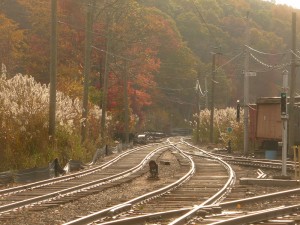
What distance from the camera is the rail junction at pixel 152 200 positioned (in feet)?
37.7

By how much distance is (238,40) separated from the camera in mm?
112688

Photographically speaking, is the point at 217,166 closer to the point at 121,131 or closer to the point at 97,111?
the point at 97,111

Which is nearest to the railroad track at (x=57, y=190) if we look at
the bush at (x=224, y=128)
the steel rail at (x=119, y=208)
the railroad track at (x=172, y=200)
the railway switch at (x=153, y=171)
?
the railway switch at (x=153, y=171)

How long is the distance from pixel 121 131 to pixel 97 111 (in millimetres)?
12847

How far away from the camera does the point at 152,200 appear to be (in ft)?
48.5

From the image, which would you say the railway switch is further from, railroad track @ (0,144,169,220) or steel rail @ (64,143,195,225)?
steel rail @ (64,143,195,225)

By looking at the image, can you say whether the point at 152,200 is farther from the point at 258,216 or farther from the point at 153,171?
the point at 153,171

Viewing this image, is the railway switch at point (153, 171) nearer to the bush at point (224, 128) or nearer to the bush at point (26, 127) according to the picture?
the bush at point (26, 127)

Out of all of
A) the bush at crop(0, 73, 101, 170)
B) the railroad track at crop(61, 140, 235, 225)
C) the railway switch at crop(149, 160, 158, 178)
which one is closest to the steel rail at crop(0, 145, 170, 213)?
the railway switch at crop(149, 160, 158, 178)

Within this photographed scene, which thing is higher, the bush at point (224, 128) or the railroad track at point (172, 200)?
the bush at point (224, 128)

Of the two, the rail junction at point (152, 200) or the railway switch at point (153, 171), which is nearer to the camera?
the rail junction at point (152, 200)

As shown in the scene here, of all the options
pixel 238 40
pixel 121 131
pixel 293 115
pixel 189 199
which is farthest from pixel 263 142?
pixel 238 40

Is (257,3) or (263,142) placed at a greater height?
(257,3)

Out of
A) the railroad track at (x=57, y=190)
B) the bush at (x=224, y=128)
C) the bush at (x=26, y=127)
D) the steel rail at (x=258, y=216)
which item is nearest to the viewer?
the steel rail at (x=258, y=216)
